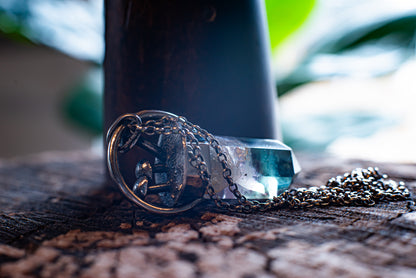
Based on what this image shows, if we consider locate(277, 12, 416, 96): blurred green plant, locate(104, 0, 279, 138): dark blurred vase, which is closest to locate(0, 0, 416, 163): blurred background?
locate(277, 12, 416, 96): blurred green plant

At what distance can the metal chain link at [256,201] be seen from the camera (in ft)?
1.43

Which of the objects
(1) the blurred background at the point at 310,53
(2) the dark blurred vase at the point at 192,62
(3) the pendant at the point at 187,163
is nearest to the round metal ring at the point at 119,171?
(3) the pendant at the point at 187,163

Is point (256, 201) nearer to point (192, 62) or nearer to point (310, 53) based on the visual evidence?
point (192, 62)

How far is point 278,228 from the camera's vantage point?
0.39 meters

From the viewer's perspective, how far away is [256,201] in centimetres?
48

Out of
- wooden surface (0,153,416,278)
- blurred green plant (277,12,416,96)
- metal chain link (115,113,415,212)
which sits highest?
blurred green plant (277,12,416,96)

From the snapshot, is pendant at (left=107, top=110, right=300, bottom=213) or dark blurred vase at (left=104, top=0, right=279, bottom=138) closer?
pendant at (left=107, top=110, right=300, bottom=213)

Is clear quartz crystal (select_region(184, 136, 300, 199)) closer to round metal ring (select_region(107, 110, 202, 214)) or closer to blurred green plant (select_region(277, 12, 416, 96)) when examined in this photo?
round metal ring (select_region(107, 110, 202, 214))

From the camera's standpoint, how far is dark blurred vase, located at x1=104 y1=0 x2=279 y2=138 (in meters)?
0.53

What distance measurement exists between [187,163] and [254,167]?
4.5 inches

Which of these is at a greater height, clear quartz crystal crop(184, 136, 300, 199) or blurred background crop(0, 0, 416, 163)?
blurred background crop(0, 0, 416, 163)

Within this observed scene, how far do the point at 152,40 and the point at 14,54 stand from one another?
2.24 m

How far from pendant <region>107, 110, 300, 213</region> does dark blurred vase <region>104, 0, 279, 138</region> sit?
67 millimetres

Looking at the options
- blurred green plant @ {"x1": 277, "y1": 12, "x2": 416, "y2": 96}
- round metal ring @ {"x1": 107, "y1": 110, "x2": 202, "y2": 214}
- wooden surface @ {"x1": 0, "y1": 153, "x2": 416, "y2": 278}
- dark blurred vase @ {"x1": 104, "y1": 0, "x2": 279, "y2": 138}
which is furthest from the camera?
blurred green plant @ {"x1": 277, "y1": 12, "x2": 416, "y2": 96}
